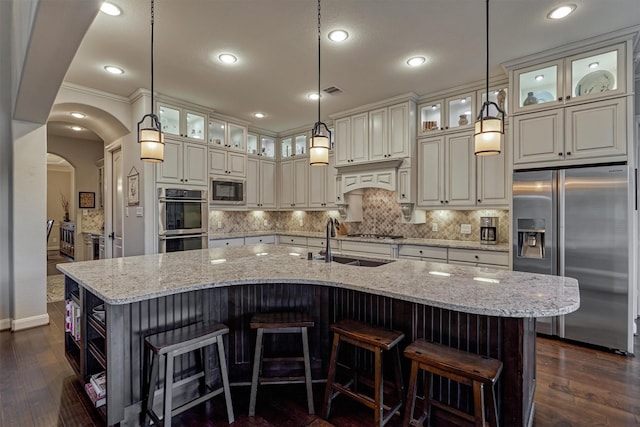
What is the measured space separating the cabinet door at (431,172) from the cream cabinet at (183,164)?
3174 millimetres

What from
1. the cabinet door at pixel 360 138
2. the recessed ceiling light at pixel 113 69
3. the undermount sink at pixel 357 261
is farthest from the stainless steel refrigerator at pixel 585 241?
the recessed ceiling light at pixel 113 69

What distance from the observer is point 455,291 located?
1.69m

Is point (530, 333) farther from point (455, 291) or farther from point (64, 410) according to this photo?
point (64, 410)

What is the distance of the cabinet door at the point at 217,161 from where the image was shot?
5.01m

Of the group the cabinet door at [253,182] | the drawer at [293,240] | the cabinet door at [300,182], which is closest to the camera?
the drawer at [293,240]

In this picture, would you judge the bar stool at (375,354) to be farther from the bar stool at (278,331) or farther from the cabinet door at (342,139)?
the cabinet door at (342,139)

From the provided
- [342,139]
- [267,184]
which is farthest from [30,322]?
[342,139]

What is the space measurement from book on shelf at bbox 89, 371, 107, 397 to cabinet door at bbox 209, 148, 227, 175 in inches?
133

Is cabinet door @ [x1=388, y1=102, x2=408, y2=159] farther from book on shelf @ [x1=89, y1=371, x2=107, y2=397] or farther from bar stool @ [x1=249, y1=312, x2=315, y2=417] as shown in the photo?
book on shelf @ [x1=89, y1=371, x2=107, y2=397]

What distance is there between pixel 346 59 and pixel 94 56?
2549 millimetres

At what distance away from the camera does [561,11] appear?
8.38 ft

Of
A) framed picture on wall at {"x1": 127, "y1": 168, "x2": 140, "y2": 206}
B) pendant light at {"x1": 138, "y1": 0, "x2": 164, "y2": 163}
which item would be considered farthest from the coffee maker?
framed picture on wall at {"x1": 127, "y1": 168, "x2": 140, "y2": 206}

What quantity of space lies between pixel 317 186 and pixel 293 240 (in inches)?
42.2

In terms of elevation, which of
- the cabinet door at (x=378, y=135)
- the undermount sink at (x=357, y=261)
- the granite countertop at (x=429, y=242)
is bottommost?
the undermount sink at (x=357, y=261)
